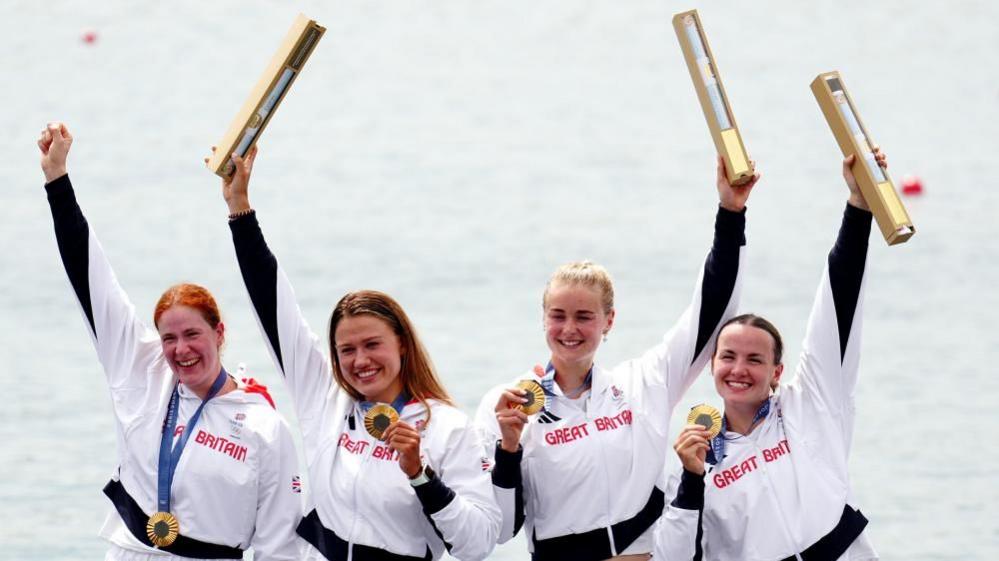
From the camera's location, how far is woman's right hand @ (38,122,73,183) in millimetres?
5344

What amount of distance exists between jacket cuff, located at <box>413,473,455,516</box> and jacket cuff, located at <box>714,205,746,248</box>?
3.71 ft

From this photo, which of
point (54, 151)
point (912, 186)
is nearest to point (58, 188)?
point (54, 151)

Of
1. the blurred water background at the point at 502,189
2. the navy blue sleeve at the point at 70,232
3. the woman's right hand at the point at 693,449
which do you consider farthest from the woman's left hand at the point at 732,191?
the blurred water background at the point at 502,189

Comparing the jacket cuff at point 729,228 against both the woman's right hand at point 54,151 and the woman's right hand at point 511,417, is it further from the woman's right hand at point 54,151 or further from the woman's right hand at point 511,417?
the woman's right hand at point 54,151

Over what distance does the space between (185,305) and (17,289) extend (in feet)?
29.1

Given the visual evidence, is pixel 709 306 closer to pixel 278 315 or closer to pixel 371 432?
pixel 371 432

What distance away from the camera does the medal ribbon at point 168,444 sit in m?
5.20

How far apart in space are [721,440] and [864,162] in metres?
0.92

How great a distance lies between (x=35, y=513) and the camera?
8898 mm

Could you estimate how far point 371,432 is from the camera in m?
5.01

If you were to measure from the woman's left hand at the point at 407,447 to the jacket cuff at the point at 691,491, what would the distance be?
0.75 meters

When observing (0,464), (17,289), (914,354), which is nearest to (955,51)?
(914,354)

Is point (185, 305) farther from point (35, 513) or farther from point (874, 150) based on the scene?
point (35, 513)

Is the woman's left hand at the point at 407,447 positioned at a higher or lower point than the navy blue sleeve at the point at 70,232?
lower
